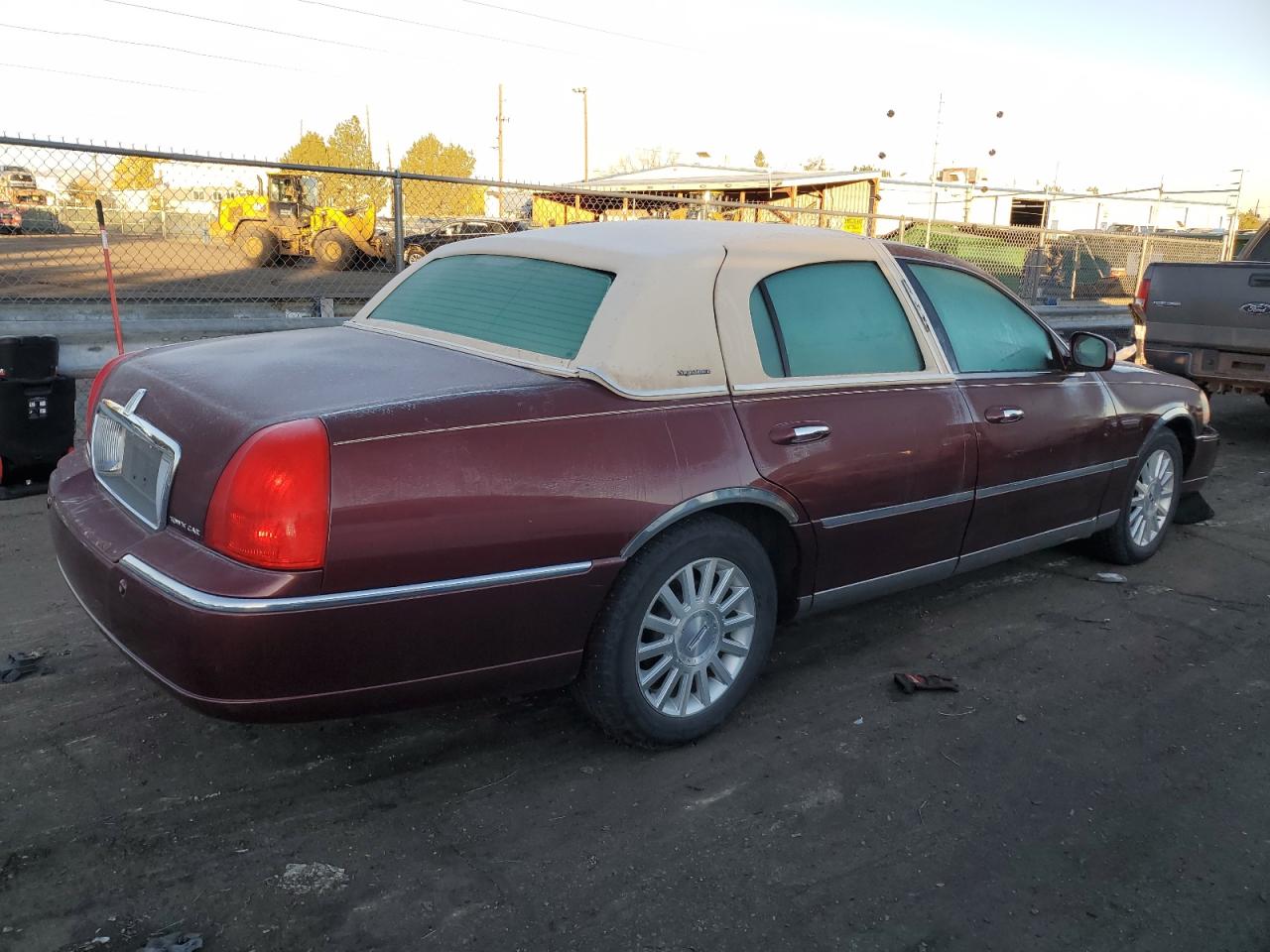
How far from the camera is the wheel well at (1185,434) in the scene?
5199 millimetres

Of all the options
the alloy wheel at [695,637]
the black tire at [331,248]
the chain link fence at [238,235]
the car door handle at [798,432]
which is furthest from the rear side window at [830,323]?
the black tire at [331,248]

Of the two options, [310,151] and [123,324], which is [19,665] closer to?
[123,324]

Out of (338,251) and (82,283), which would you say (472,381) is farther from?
(338,251)

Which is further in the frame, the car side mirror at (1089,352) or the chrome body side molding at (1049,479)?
the car side mirror at (1089,352)

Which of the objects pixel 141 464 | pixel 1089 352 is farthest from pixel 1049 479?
pixel 141 464

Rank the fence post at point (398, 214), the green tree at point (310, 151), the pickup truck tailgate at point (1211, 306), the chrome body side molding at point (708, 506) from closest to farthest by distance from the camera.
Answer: the chrome body side molding at point (708, 506) < the fence post at point (398, 214) < the pickup truck tailgate at point (1211, 306) < the green tree at point (310, 151)

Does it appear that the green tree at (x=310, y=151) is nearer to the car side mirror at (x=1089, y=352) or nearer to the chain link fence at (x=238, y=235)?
the chain link fence at (x=238, y=235)

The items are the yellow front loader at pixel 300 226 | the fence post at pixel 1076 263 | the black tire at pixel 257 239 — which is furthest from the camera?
the yellow front loader at pixel 300 226

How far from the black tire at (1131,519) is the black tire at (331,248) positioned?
13.6 meters

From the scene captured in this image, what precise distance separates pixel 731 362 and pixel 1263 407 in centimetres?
1037

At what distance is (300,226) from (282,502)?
20315 millimetres

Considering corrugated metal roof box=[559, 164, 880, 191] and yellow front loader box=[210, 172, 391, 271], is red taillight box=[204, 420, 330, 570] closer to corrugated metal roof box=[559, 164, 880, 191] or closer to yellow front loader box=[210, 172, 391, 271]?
yellow front loader box=[210, 172, 391, 271]

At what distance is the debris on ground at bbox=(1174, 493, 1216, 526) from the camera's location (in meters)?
5.95

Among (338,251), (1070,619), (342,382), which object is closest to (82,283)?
(338,251)
